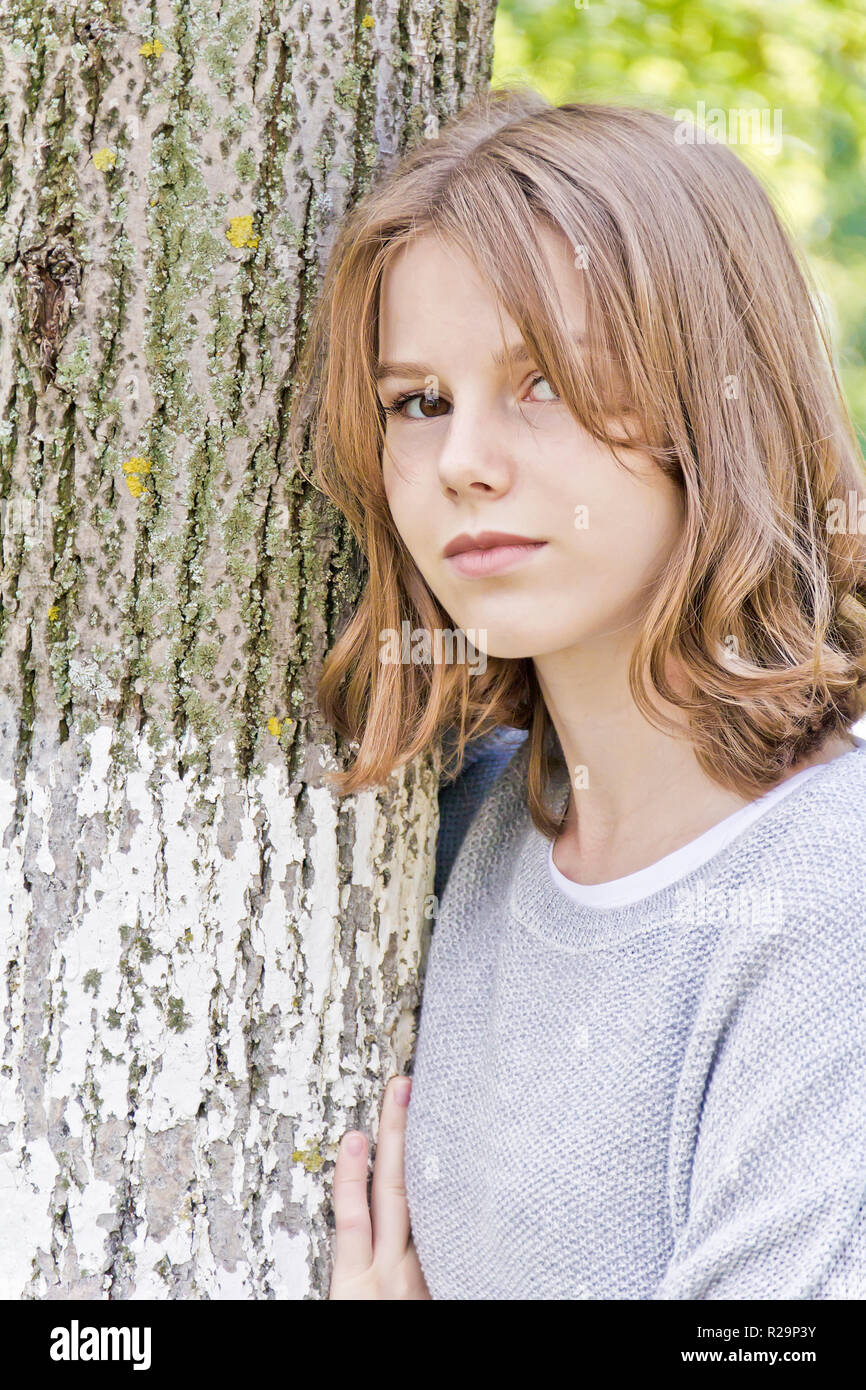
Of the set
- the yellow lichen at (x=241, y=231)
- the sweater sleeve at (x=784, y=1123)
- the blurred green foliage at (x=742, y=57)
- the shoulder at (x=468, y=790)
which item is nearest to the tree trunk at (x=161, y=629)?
the yellow lichen at (x=241, y=231)

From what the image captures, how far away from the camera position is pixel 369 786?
1480 mm

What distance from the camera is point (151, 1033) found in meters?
1.37

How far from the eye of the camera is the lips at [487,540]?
52.5 inches

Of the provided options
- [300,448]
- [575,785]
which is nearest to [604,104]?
[300,448]

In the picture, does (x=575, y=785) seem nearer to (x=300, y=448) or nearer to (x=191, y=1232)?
(x=300, y=448)

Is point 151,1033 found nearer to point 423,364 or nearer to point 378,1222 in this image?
point 378,1222

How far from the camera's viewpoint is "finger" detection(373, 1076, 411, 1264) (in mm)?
1485

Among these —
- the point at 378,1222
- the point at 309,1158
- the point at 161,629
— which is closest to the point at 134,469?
the point at 161,629

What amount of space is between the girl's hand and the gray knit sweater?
0.08 feet

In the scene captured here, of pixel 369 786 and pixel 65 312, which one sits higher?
pixel 65 312

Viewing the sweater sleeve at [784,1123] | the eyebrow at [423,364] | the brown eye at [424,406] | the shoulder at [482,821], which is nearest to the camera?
the sweater sleeve at [784,1123]

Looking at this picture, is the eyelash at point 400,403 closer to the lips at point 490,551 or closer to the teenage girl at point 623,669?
the teenage girl at point 623,669

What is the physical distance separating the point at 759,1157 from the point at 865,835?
359 mm

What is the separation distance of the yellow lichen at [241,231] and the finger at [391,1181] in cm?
109
